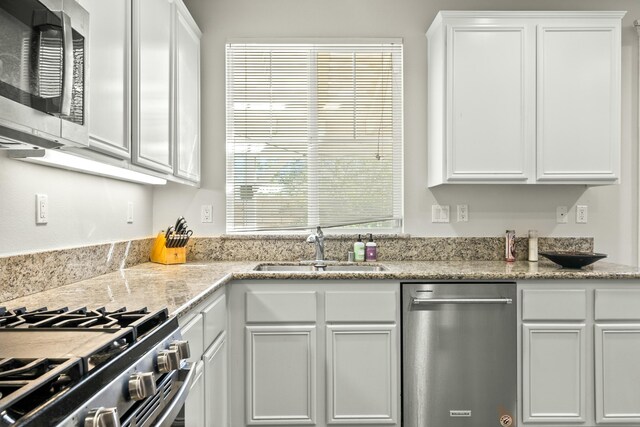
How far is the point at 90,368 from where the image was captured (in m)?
0.89

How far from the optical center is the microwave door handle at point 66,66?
1.12m

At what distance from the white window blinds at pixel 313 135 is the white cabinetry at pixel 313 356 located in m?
0.78

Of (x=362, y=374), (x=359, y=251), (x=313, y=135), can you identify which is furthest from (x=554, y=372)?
(x=313, y=135)

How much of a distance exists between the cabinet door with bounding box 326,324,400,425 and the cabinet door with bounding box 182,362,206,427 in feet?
2.49

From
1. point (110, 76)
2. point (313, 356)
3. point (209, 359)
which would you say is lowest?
point (313, 356)

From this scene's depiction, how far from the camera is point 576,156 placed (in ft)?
8.86

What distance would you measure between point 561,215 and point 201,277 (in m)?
2.36

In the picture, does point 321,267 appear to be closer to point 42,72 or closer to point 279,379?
point 279,379

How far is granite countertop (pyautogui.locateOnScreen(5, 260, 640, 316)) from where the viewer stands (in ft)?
5.15

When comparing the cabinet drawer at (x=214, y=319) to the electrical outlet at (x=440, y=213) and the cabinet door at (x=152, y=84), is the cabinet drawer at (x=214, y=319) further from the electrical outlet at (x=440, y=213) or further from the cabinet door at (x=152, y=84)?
the electrical outlet at (x=440, y=213)

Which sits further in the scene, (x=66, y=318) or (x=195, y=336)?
(x=195, y=336)

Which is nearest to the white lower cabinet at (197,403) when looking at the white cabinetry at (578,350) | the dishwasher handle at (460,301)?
the dishwasher handle at (460,301)

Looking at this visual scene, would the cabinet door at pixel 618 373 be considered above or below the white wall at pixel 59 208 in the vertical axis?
below

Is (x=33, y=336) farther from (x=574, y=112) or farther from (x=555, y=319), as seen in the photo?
(x=574, y=112)
